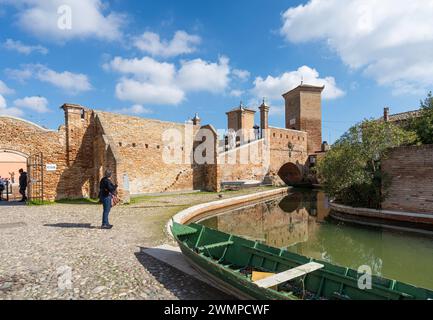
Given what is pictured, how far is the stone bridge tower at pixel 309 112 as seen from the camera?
1184 inches

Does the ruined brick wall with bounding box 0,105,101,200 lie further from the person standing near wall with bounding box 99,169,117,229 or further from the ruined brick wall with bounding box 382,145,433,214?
the ruined brick wall with bounding box 382,145,433,214

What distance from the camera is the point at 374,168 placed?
1172 cm

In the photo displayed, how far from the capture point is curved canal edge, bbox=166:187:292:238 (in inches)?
369

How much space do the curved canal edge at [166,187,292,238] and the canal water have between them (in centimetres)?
54

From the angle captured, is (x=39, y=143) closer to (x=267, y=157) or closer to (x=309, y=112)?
(x=267, y=157)

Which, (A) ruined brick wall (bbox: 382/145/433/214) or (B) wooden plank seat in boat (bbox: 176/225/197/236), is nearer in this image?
(B) wooden plank seat in boat (bbox: 176/225/197/236)

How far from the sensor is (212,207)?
42.0ft

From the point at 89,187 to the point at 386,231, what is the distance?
45.7 feet

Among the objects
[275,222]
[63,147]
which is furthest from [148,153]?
[275,222]

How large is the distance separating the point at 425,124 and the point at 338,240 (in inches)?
337

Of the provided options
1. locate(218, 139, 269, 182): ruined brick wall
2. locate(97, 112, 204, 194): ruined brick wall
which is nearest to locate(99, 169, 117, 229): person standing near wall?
locate(97, 112, 204, 194): ruined brick wall

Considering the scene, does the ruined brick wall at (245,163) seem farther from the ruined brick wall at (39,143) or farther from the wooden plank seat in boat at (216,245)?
the wooden plank seat in boat at (216,245)
